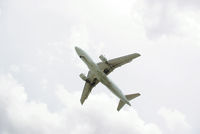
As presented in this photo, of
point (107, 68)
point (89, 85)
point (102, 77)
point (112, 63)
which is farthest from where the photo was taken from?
point (89, 85)

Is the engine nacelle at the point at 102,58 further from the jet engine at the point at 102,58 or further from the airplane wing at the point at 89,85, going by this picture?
the airplane wing at the point at 89,85

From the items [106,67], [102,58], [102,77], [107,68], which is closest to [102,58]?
[102,58]

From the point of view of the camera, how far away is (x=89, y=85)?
129125 mm

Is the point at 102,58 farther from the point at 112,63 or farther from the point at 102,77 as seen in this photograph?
the point at 102,77

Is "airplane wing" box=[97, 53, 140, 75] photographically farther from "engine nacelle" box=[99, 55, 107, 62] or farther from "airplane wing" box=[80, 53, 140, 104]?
"engine nacelle" box=[99, 55, 107, 62]

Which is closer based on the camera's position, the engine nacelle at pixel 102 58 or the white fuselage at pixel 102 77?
the white fuselage at pixel 102 77

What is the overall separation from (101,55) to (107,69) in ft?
17.1

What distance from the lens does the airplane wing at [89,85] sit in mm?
127875

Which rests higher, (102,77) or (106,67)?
(106,67)

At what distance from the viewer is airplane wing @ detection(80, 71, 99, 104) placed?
420ft

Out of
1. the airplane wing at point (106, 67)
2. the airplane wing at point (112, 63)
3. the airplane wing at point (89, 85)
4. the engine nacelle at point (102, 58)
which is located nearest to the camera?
the airplane wing at point (106, 67)

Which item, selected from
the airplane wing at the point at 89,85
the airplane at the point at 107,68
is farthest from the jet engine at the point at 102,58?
the airplane wing at the point at 89,85

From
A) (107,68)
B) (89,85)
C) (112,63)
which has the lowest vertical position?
(89,85)

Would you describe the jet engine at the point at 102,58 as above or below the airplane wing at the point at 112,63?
above
